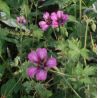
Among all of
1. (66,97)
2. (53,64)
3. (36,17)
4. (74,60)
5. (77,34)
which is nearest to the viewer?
(53,64)

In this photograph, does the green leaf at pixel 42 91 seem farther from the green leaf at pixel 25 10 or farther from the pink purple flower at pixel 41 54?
the green leaf at pixel 25 10

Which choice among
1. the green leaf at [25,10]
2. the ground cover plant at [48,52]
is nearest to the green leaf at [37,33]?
the ground cover plant at [48,52]

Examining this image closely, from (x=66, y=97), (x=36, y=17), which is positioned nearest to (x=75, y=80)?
(x=66, y=97)

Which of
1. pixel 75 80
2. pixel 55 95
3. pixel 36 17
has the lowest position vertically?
pixel 55 95

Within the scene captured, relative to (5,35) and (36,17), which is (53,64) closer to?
(5,35)

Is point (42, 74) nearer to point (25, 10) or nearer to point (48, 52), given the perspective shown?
point (48, 52)

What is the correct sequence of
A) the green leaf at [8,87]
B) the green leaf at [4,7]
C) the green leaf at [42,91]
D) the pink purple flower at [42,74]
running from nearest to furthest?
the pink purple flower at [42,74] < the green leaf at [42,91] < the green leaf at [8,87] < the green leaf at [4,7]

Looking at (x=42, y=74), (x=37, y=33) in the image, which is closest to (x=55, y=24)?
(x=37, y=33)
